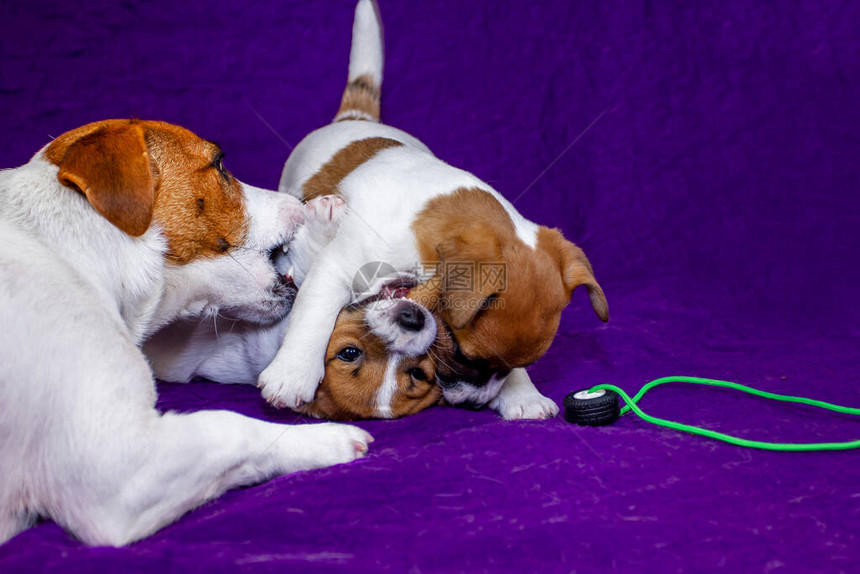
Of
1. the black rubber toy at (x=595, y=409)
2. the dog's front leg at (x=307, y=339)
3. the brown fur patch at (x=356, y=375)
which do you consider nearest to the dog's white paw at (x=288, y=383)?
the dog's front leg at (x=307, y=339)

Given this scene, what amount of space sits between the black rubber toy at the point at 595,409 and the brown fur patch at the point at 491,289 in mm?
230

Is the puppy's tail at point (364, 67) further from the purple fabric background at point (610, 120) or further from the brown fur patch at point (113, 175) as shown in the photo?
the brown fur patch at point (113, 175)

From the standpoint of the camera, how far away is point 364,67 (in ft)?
14.8

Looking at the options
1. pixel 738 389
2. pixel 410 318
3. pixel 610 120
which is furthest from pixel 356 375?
pixel 610 120

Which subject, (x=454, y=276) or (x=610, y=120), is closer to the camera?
(x=454, y=276)

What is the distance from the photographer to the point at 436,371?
305 centimetres

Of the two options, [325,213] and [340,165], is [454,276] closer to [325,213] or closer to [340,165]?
[325,213]

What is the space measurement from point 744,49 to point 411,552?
3934 millimetres

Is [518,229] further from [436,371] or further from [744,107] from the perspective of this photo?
[744,107]

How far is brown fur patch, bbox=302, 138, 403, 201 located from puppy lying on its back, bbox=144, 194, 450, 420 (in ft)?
1.18

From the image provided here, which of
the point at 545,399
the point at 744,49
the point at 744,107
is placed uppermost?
the point at 744,49

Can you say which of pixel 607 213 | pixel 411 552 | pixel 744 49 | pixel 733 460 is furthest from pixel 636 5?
pixel 411 552

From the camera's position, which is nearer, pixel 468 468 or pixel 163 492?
pixel 163 492

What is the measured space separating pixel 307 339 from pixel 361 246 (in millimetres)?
424
